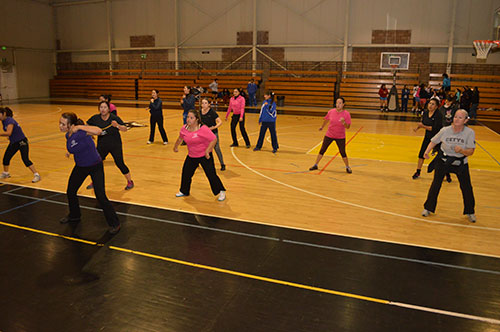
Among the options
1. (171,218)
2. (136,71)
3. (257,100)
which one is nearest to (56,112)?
(136,71)

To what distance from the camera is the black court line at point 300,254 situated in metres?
4.77

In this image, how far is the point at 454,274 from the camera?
5.09 metres

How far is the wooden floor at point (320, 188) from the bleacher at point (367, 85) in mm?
13177

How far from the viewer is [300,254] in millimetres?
5594

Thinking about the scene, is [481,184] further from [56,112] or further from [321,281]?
[56,112]

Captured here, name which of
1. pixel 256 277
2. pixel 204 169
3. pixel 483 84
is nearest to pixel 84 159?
pixel 204 169

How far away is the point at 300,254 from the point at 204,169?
2.92 m

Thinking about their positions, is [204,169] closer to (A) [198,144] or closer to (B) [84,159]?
(A) [198,144]

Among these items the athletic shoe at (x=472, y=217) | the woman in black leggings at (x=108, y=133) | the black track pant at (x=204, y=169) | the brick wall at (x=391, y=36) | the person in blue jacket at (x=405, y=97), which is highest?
the brick wall at (x=391, y=36)

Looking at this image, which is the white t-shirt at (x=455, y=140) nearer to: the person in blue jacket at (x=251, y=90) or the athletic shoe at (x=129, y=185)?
the athletic shoe at (x=129, y=185)

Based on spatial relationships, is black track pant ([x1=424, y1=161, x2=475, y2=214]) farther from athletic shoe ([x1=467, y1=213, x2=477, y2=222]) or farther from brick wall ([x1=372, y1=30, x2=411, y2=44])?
brick wall ([x1=372, y1=30, x2=411, y2=44])

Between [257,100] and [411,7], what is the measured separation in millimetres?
12611

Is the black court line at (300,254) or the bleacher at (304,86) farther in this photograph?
the bleacher at (304,86)

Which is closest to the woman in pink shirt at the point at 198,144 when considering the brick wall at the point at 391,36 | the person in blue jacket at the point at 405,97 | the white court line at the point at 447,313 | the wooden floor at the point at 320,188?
the wooden floor at the point at 320,188
